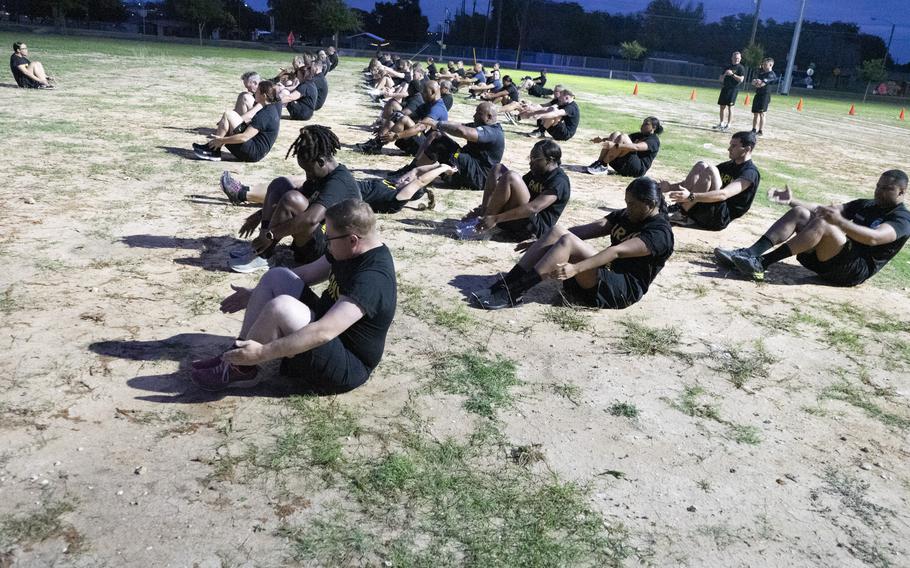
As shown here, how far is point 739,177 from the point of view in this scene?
26.7 feet

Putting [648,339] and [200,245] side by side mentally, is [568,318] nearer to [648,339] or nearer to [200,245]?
[648,339]

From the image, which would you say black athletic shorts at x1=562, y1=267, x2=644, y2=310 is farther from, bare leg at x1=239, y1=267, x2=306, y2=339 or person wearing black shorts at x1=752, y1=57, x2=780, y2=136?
person wearing black shorts at x1=752, y1=57, x2=780, y2=136

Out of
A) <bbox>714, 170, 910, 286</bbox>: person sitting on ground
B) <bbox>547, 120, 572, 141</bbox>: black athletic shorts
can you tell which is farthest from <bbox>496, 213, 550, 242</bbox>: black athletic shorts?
<bbox>547, 120, 572, 141</bbox>: black athletic shorts

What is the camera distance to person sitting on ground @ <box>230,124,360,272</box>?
5.71 metres

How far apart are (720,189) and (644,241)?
318 centimetres

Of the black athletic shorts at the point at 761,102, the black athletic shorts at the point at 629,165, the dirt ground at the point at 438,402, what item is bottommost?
the dirt ground at the point at 438,402

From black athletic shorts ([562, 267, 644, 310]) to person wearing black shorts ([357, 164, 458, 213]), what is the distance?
2877 millimetres

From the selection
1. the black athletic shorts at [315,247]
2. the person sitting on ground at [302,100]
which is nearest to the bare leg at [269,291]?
the black athletic shorts at [315,247]

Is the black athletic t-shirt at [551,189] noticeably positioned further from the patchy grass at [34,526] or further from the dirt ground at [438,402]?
the patchy grass at [34,526]

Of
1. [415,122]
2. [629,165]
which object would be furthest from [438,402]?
[629,165]

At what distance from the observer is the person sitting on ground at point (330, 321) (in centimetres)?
358

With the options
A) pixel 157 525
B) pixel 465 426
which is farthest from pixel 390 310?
pixel 157 525

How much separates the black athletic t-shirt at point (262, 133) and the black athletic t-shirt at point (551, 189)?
4.75m

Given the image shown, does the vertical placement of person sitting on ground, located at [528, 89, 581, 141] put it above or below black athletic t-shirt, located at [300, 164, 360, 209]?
above
